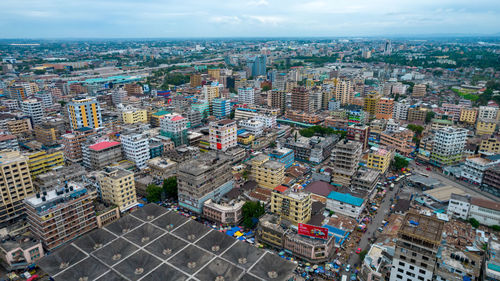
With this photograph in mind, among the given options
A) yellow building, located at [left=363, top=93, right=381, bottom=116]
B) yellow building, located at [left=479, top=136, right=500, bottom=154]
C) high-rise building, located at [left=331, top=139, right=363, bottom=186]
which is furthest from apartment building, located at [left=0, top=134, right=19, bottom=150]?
yellow building, located at [left=479, top=136, right=500, bottom=154]

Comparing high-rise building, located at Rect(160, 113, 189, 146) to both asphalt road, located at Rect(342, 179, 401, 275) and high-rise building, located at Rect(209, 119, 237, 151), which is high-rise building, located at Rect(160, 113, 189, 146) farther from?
asphalt road, located at Rect(342, 179, 401, 275)

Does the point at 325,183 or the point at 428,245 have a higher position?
the point at 428,245

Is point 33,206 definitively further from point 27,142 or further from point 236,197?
point 27,142

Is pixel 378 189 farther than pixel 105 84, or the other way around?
pixel 105 84

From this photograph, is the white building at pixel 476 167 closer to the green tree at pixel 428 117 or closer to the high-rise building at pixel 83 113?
the green tree at pixel 428 117

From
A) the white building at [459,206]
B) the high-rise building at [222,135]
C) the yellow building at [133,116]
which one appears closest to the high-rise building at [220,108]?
the yellow building at [133,116]

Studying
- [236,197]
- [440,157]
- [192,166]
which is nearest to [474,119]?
[440,157]
